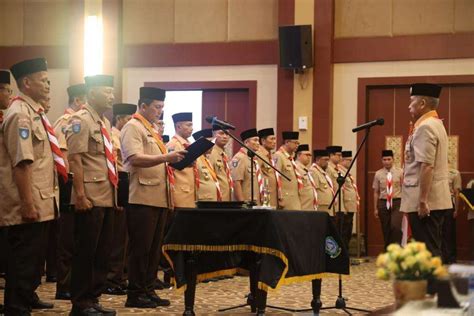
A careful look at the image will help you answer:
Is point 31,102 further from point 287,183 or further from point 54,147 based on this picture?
point 287,183

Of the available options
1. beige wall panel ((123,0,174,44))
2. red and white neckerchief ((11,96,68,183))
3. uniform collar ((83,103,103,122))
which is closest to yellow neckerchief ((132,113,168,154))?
uniform collar ((83,103,103,122))

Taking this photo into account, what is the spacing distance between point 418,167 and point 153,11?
24.6 feet

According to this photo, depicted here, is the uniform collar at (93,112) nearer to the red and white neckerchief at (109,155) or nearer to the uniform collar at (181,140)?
the red and white neckerchief at (109,155)

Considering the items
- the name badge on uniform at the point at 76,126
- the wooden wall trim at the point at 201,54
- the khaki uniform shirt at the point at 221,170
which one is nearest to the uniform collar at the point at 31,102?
the name badge on uniform at the point at 76,126

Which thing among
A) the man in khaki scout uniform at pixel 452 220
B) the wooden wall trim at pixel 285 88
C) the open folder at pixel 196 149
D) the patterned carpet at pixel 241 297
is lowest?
the patterned carpet at pixel 241 297

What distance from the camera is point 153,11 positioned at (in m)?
12.0

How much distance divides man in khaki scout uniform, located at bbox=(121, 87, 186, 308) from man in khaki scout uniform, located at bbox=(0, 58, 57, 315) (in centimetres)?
109

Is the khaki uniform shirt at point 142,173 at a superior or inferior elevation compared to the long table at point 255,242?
superior

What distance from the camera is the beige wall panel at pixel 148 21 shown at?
471 inches

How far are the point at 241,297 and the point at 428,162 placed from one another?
6.48ft

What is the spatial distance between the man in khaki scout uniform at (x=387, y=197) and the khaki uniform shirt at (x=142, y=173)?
5.73 meters

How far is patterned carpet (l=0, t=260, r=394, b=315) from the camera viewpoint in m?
5.47

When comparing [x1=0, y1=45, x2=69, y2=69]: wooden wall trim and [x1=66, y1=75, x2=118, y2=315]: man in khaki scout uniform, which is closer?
[x1=66, y1=75, x2=118, y2=315]: man in khaki scout uniform

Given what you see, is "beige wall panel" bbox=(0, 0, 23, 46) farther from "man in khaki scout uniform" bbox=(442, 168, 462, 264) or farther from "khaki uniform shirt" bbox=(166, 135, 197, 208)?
"man in khaki scout uniform" bbox=(442, 168, 462, 264)
